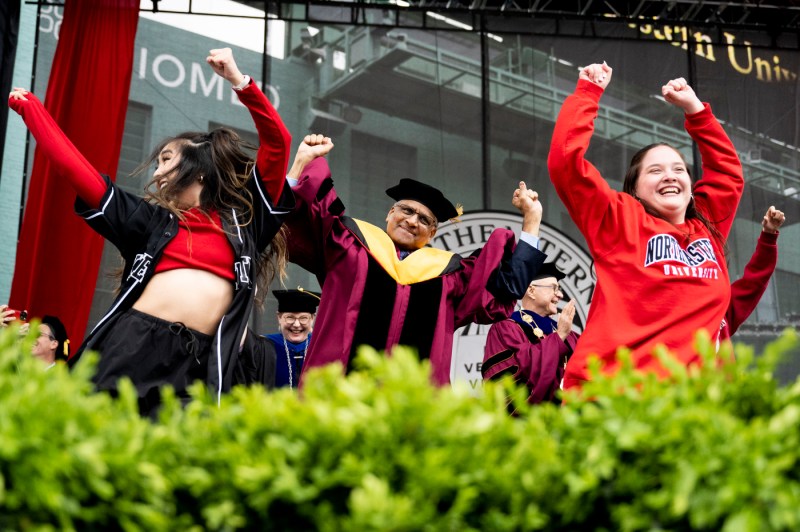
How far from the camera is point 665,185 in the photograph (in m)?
2.79

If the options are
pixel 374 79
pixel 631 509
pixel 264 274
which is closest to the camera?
pixel 631 509

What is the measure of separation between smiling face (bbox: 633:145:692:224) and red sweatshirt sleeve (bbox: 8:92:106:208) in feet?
5.33

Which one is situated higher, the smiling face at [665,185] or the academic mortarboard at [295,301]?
the smiling face at [665,185]

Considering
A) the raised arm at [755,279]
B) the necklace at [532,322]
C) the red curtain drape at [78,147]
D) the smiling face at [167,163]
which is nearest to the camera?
the smiling face at [167,163]

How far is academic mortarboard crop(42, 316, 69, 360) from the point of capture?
4.93m

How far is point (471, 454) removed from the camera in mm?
1126

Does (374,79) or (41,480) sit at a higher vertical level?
(374,79)

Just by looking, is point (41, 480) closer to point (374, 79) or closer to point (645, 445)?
point (645, 445)

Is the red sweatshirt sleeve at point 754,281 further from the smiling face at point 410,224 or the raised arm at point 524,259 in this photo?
the smiling face at point 410,224

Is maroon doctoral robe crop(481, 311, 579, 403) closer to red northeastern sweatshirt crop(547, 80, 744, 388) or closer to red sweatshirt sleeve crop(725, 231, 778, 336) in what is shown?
red sweatshirt sleeve crop(725, 231, 778, 336)

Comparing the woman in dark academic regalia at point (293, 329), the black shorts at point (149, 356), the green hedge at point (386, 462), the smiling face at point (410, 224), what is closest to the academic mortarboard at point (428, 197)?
the smiling face at point (410, 224)

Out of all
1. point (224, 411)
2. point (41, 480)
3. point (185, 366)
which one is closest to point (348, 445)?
point (224, 411)

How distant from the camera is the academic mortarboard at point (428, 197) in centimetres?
362

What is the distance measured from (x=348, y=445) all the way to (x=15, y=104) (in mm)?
2017
